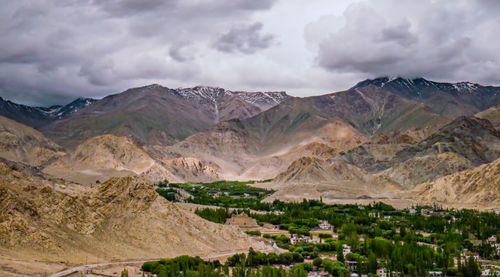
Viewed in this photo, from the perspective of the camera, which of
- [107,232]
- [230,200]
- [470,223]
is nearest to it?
[107,232]

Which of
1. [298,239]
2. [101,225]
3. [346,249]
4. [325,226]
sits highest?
[101,225]

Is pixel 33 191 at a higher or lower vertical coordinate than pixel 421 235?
higher

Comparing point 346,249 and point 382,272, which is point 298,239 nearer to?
point 346,249

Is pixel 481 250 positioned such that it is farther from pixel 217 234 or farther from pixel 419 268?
pixel 217 234

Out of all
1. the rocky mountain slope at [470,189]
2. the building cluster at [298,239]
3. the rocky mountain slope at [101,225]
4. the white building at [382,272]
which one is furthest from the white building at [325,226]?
the white building at [382,272]

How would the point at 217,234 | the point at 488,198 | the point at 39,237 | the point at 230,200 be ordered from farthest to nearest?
the point at 230,200 < the point at 488,198 < the point at 217,234 < the point at 39,237

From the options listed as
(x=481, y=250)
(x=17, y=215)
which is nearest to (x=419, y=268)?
(x=481, y=250)

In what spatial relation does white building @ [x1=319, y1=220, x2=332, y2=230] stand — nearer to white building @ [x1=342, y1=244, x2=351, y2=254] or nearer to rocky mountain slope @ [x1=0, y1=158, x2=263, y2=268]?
white building @ [x1=342, y1=244, x2=351, y2=254]

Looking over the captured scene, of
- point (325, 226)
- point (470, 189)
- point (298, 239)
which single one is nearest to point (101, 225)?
point (298, 239)

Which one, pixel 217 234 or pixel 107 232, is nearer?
pixel 107 232
